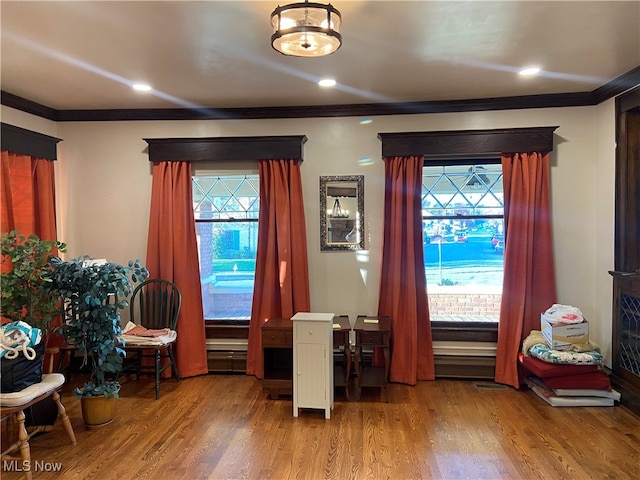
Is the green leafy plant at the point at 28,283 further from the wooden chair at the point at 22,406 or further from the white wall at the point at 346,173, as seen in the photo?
the white wall at the point at 346,173

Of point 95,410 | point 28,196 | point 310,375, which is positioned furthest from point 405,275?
point 28,196

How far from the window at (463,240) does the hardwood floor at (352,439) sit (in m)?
0.85

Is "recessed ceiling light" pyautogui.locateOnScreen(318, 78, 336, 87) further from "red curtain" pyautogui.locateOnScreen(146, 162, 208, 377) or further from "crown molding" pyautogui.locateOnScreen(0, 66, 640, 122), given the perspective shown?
"red curtain" pyautogui.locateOnScreen(146, 162, 208, 377)

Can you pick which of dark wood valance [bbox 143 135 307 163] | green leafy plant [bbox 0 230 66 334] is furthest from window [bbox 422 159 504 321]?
green leafy plant [bbox 0 230 66 334]

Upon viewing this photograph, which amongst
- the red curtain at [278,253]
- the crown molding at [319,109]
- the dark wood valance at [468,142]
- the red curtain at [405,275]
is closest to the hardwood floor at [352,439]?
the red curtain at [405,275]

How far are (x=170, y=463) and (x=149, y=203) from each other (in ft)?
8.53

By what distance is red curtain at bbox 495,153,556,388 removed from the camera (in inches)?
153

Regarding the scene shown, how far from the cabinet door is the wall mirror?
4.00ft

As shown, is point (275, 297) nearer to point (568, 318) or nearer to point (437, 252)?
point (437, 252)

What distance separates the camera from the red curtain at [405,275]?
3988 millimetres

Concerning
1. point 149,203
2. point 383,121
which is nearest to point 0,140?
point 149,203

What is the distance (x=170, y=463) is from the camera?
8.69ft

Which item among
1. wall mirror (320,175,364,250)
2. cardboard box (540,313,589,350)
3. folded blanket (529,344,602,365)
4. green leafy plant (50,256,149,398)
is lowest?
folded blanket (529,344,602,365)

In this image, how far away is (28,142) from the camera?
152 inches
